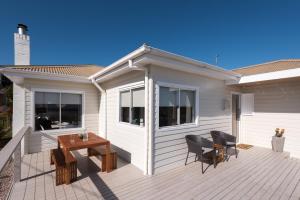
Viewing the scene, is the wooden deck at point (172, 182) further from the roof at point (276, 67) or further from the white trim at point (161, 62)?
the roof at point (276, 67)

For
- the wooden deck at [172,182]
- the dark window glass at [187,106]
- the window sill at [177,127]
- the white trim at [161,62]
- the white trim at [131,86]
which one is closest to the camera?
the wooden deck at [172,182]

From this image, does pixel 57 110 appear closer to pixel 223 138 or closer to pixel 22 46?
Result: pixel 22 46

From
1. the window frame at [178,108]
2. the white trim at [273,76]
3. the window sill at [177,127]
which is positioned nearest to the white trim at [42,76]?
the window frame at [178,108]

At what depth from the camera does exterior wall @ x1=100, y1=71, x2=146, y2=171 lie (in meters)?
3.94

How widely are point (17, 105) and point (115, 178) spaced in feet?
14.7

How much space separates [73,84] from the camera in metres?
6.04

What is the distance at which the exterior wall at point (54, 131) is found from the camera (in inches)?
204

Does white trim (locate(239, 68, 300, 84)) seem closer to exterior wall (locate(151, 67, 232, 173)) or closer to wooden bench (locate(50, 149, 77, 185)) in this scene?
exterior wall (locate(151, 67, 232, 173))

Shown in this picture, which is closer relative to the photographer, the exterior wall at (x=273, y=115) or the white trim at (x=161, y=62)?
the white trim at (x=161, y=62)

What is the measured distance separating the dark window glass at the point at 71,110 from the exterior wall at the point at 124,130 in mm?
984

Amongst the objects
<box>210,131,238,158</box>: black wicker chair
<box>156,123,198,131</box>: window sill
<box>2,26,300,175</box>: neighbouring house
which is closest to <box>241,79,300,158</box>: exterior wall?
<box>2,26,300,175</box>: neighbouring house

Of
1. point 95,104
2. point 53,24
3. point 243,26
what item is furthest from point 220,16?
point 53,24

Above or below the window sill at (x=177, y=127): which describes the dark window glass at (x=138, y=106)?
above

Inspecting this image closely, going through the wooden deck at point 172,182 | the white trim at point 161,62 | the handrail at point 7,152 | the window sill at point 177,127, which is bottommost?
the wooden deck at point 172,182
